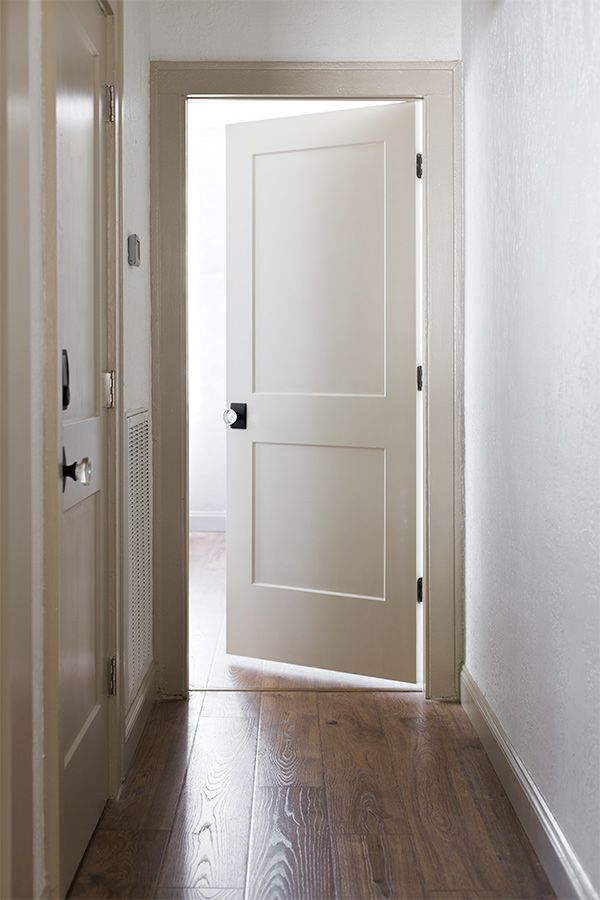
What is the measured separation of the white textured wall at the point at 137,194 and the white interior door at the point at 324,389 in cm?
50

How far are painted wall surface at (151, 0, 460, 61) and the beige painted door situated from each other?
2.69 ft

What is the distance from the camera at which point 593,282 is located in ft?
5.49

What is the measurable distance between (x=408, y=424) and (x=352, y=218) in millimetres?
755

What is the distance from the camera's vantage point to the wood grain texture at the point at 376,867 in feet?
6.20

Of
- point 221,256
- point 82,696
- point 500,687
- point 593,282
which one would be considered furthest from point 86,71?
point 221,256

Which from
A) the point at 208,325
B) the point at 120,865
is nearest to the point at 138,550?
the point at 120,865

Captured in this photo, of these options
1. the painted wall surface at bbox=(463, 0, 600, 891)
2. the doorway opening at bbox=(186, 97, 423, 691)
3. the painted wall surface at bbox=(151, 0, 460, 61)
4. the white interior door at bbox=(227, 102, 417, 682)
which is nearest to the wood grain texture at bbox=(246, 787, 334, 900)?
the painted wall surface at bbox=(463, 0, 600, 891)

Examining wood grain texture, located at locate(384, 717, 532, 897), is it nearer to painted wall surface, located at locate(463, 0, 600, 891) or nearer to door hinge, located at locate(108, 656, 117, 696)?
painted wall surface, located at locate(463, 0, 600, 891)

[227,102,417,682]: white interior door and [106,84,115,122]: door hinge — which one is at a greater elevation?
[106,84,115,122]: door hinge

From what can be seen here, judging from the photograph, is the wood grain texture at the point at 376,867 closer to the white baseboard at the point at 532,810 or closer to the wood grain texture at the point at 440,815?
the wood grain texture at the point at 440,815

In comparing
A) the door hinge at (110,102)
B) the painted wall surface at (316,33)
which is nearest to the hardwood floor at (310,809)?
the door hinge at (110,102)

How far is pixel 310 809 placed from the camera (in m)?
2.26

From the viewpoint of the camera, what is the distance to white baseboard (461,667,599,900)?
178 centimetres

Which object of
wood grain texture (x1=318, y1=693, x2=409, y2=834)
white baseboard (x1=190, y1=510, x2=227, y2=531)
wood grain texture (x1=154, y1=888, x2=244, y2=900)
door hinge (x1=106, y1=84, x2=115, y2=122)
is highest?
door hinge (x1=106, y1=84, x2=115, y2=122)
